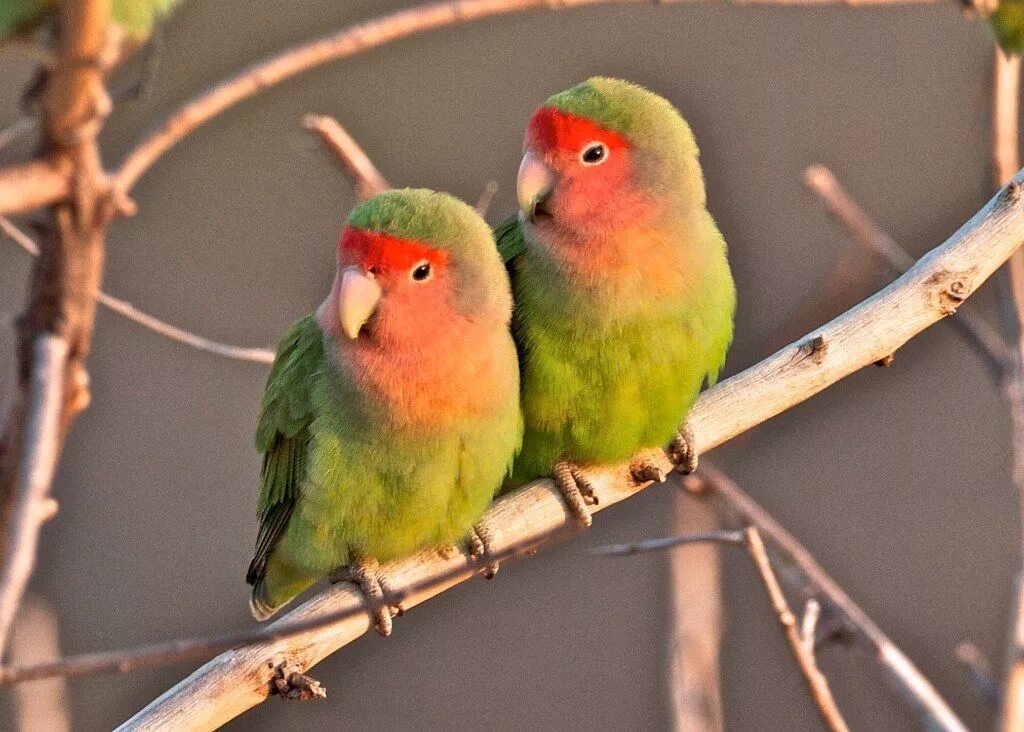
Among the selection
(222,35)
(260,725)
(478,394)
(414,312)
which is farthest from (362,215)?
(222,35)

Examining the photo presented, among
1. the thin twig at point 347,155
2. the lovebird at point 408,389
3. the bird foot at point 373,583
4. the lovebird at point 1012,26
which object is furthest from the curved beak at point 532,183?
the lovebird at point 1012,26

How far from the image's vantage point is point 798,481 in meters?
5.89

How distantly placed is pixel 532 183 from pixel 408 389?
1.80 ft

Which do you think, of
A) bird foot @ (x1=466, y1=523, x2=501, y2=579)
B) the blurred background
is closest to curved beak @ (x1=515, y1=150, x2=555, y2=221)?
bird foot @ (x1=466, y1=523, x2=501, y2=579)

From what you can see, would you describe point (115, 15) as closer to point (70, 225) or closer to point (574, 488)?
point (70, 225)

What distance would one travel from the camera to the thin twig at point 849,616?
8.63 ft

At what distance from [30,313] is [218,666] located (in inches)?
31.3

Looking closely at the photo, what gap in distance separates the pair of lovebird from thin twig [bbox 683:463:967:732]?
0.17m

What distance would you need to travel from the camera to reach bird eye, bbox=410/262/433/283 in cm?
291

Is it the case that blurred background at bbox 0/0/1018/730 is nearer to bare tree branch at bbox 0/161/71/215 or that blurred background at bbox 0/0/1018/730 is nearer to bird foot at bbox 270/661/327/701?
bird foot at bbox 270/661/327/701

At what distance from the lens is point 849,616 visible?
281 cm

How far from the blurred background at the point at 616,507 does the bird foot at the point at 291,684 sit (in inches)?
102

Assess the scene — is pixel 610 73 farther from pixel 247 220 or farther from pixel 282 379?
pixel 282 379

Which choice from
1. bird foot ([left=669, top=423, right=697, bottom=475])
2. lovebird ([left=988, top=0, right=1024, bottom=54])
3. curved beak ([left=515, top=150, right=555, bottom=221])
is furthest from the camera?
bird foot ([left=669, top=423, right=697, bottom=475])
